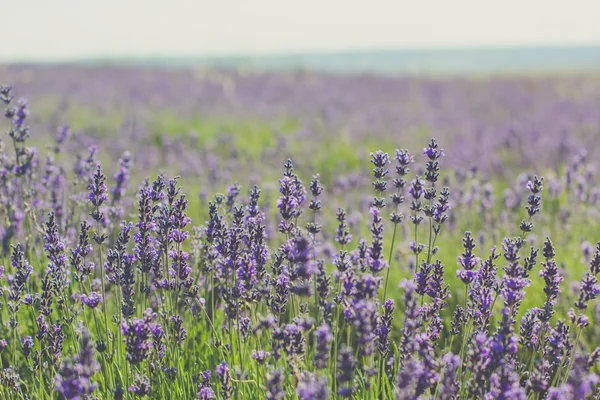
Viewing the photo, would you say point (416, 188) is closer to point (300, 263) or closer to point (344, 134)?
point (300, 263)

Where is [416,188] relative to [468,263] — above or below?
above

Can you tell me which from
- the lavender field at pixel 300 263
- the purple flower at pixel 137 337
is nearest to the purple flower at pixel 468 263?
the lavender field at pixel 300 263

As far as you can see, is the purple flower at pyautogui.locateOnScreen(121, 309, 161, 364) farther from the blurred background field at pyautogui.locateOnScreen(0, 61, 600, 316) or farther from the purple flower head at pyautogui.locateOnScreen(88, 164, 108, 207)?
the blurred background field at pyautogui.locateOnScreen(0, 61, 600, 316)

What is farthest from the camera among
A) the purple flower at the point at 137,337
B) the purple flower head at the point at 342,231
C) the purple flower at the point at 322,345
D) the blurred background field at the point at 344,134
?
the blurred background field at the point at 344,134

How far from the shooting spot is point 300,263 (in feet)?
8.07

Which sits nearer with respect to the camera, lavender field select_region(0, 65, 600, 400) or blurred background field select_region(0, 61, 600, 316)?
lavender field select_region(0, 65, 600, 400)

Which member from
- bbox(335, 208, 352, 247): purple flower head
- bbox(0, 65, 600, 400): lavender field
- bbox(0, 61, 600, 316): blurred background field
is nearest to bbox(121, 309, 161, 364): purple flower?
bbox(0, 65, 600, 400): lavender field

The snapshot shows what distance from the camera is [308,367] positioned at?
9.86 feet

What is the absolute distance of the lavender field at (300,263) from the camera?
245cm

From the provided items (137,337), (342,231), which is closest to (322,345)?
(137,337)

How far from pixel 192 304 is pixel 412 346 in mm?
1524

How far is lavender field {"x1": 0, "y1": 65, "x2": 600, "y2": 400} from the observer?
245 cm

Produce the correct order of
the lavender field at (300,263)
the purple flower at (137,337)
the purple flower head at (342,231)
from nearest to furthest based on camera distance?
1. the purple flower at (137,337)
2. the lavender field at (300,263)
3. the purple flower head at (342,231)

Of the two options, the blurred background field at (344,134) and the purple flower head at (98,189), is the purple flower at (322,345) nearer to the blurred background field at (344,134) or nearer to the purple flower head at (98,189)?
the purple flower head at (98,189)
